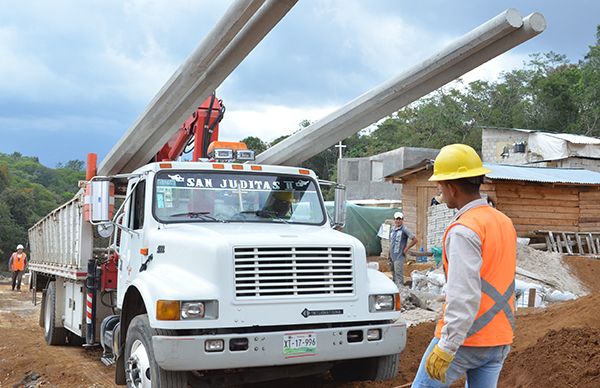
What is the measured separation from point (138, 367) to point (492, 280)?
3454 mm

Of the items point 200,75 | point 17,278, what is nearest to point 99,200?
point 200,75

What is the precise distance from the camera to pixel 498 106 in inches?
1938

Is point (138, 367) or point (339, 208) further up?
point (339, 208)

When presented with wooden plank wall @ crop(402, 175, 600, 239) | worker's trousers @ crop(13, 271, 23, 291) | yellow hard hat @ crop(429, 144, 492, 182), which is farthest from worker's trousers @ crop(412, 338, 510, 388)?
worker's trousers @ crop(13, 271, 23, 291)

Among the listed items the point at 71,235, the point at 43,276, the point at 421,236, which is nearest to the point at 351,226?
the point at 421,236

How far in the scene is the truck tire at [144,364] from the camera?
17.5 ft

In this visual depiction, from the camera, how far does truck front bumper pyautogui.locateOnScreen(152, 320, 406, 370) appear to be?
5.12 metres

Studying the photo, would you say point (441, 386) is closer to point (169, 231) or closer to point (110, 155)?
point (169, 231)

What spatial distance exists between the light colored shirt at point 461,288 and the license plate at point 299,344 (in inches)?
90.0

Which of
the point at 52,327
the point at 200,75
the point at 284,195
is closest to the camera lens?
the point at 200,75

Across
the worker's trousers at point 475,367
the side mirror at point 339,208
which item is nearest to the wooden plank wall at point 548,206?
the side mirror at point 339,208

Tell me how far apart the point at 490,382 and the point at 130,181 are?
4.93 meters

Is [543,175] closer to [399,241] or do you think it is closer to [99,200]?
[399,241]

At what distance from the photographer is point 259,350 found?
5.29m
